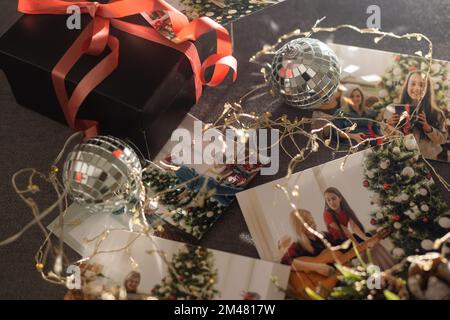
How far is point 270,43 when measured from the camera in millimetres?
1166

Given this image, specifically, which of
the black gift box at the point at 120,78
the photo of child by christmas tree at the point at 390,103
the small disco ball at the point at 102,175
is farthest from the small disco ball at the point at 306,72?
the small disco ball at the point at 102,175

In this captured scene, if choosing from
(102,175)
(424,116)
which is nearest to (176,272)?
(102,175)

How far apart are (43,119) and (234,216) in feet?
1.39

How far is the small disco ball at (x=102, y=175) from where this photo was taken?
0.86 meters

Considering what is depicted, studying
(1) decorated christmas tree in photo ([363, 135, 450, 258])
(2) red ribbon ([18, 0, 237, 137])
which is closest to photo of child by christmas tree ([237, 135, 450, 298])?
(1) decorated christmas tree in photo ([363, 135, 450, 258])

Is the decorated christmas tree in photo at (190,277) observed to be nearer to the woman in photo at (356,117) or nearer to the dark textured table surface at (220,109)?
the dark textured table surface at (220,109)

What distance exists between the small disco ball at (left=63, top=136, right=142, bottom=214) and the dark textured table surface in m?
0.15

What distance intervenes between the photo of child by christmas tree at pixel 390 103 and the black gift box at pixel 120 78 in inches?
11.0

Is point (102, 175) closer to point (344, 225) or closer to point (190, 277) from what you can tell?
point (190, 277)

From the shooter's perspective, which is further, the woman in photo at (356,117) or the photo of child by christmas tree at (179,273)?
the woman in photo at (356,117)

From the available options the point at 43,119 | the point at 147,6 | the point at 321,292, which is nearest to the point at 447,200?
the point at 321,292

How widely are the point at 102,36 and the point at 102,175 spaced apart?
26cm

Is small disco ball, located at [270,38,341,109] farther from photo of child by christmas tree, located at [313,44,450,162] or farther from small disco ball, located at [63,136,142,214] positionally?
small disco ball, located at [63,136,142,214]

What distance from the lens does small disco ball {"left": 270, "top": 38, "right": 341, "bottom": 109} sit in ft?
3.17
